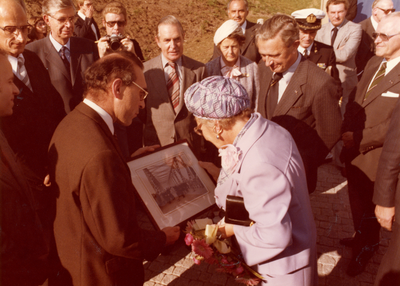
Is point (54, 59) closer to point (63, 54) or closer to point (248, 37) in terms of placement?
point (63, 54)

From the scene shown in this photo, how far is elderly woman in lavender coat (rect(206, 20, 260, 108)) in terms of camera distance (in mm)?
4512

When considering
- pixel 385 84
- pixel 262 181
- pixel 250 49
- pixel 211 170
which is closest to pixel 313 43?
pixel 250 49

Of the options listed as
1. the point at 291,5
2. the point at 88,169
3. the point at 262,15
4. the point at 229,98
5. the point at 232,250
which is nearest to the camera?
the point at 88,169

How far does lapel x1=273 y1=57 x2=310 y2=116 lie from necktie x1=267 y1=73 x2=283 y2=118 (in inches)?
8.2

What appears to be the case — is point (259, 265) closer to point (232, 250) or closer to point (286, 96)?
point (232, 250)

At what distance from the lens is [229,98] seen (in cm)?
208

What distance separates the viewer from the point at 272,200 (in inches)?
72.7

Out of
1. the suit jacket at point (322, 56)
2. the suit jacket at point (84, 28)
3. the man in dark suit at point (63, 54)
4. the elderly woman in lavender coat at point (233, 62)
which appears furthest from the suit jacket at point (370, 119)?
the suit jacket at point (84, 28)

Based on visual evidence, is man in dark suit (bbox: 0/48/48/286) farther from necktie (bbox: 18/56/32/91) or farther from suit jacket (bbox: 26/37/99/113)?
suit jacket (bbox: 26/37/99/113)

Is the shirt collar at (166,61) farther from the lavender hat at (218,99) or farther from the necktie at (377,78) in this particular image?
the necktie at (377,78)

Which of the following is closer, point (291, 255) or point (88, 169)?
point (88, 169)

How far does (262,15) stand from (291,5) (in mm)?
4612

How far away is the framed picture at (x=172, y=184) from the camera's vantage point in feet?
9.30

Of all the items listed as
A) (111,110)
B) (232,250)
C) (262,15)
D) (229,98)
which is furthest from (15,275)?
(262,15)
